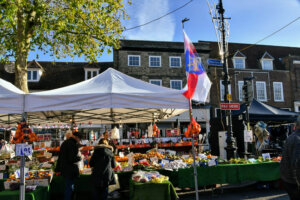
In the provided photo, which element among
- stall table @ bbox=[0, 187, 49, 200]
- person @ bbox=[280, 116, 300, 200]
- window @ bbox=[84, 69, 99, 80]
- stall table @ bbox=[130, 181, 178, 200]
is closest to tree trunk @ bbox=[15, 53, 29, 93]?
stall table @ bbox=[0, 187, 49, 200]

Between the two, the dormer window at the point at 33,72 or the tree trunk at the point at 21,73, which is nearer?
the tree trunk at the point at 21,73

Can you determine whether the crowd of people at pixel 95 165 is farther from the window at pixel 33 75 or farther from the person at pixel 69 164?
the window at pixel 33 75

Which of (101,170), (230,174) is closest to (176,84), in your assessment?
(230,174)

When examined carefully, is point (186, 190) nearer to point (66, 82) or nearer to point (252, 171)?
point (252, 171)

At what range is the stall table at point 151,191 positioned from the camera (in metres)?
4.68

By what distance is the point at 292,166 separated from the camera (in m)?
3.20

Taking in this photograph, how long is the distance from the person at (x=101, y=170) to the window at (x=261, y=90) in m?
25.1

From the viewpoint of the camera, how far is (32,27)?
30.7 feet

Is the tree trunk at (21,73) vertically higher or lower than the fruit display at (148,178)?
higher

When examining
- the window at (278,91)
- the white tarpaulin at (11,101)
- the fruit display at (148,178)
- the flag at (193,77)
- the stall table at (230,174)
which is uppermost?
the window at (278,91)

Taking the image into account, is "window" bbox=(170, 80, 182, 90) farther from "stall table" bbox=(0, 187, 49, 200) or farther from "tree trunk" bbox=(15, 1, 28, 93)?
"stall table" bbox=(0, 187, 49, 200)

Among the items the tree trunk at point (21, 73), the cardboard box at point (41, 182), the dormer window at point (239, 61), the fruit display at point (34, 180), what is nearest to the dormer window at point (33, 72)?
the tree trunk at point (21, 73)

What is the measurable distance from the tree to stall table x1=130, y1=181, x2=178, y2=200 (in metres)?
6.03

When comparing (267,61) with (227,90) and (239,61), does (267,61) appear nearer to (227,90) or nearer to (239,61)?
(239,61)
